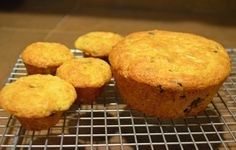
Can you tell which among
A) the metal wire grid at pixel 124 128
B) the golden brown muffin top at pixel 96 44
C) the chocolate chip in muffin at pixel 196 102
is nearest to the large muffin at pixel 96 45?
the golden brown muffin top at pixel 96 44

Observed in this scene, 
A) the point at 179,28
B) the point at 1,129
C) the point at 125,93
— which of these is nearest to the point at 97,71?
the point at 125,93

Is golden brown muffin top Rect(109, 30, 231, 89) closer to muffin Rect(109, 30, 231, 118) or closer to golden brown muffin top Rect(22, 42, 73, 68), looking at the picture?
muffin Rect(109, 30, 231, 118)

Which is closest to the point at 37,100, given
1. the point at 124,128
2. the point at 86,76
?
the point at 86,76

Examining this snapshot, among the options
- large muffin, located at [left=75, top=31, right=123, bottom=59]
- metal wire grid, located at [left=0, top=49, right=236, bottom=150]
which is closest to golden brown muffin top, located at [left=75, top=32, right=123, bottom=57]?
large muffin, located at [left=75, top=31, right=123, bottom=59]

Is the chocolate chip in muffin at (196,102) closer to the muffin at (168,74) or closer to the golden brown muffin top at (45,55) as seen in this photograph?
the muffin at (168,74)

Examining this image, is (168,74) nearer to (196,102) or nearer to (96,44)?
(196,102)

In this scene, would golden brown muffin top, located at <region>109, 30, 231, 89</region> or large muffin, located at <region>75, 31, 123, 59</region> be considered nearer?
golden brown muffin top, located at <region>109, 30, 231, 89</region>
